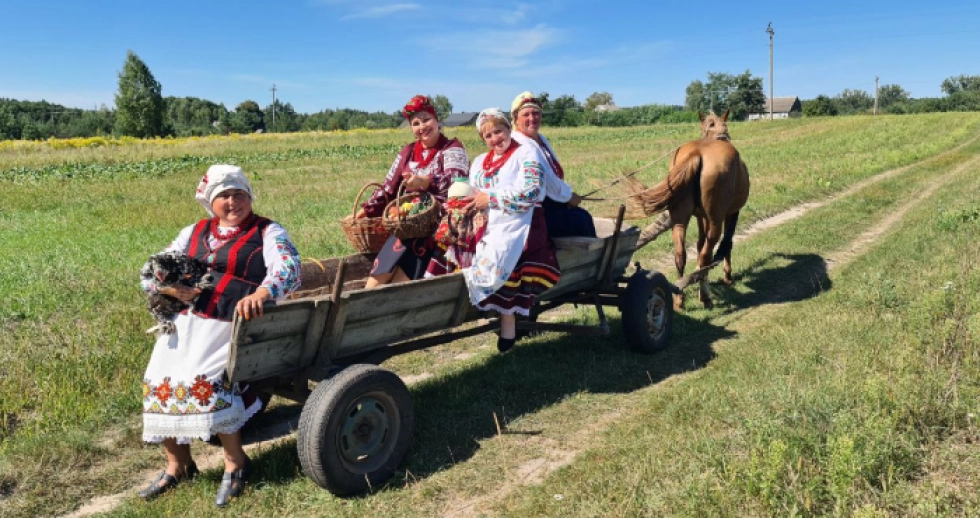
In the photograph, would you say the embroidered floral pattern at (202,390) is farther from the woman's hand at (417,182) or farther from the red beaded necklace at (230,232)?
the woman's hand at (417,182)

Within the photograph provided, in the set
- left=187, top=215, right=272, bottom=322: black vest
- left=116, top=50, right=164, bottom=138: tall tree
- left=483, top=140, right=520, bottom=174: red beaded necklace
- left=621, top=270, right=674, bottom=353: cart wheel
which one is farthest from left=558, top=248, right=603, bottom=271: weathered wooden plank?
left=116, top=50, right=164, bottom=138: tall tree

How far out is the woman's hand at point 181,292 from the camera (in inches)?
135

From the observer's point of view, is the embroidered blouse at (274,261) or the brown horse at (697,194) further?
the brown horse at (697,194)

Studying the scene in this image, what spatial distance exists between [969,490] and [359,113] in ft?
445

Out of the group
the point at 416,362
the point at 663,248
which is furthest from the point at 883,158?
the point at 416,362

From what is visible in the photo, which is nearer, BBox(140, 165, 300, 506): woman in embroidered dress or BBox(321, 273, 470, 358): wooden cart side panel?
BBox(140, 165, 300, 506): woman in embroidered dress

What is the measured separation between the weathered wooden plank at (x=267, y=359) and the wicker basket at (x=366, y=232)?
1.39 meters

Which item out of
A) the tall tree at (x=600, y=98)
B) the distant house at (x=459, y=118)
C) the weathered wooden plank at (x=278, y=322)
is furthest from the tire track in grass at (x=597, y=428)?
the tall tree at (x=600, y=98)

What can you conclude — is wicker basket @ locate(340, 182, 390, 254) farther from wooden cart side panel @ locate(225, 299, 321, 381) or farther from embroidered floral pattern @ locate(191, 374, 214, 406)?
embroidered floral pattern @ locate(191, 374, 214, 406)

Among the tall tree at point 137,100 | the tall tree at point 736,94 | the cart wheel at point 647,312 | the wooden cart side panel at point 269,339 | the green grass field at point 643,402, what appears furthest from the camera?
the tall tree at point 736,94

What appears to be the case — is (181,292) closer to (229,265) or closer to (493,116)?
(229,265)

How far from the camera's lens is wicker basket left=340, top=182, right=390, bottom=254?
4.86 metres

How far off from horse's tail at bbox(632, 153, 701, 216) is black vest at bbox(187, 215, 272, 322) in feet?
14.9

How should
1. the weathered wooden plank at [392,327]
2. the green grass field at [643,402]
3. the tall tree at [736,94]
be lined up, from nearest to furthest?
1. the green grass field at [643,402]
2. the weathered wooden plank at [392,327]
3. the tall tree at [736,94]
